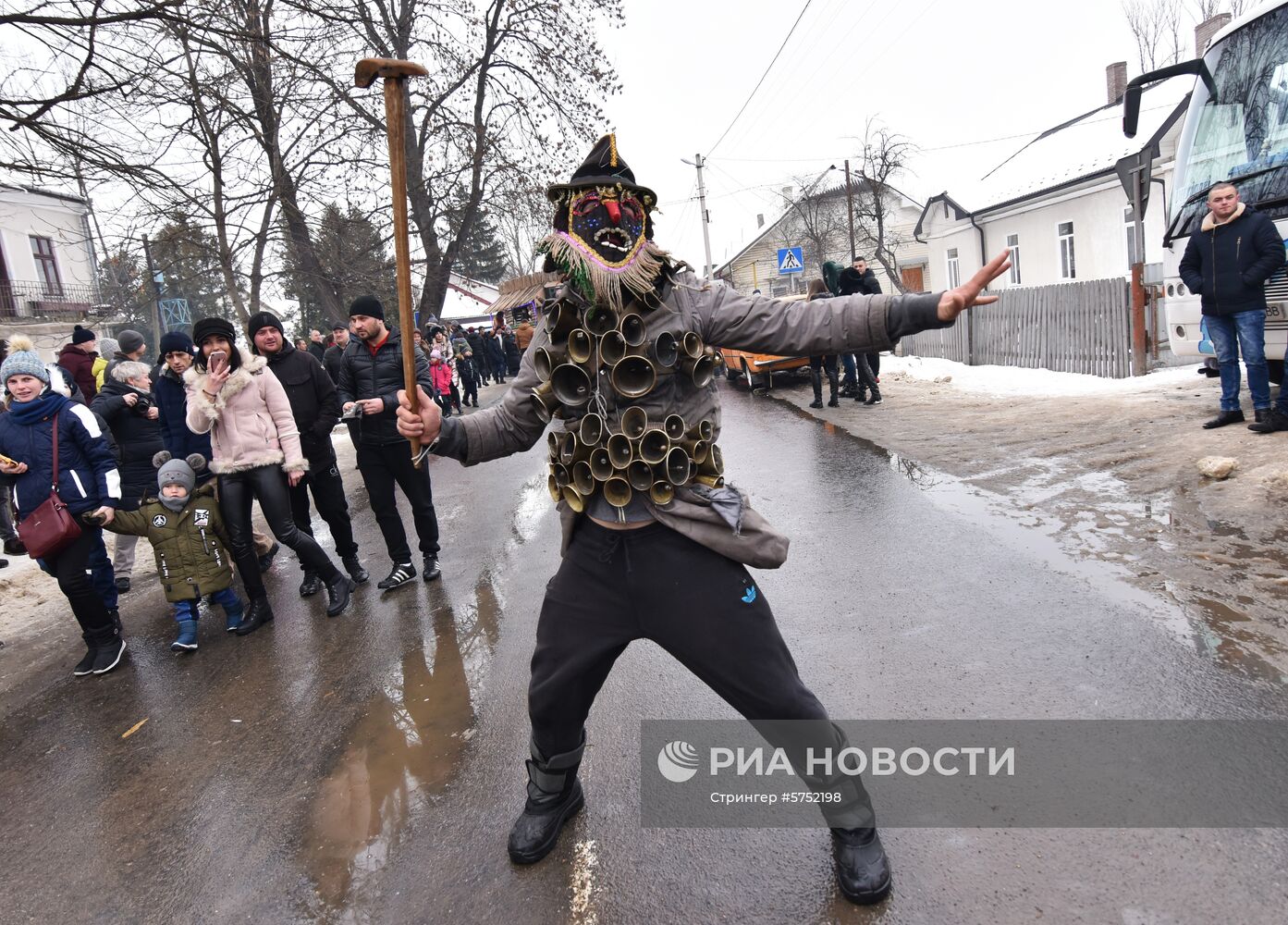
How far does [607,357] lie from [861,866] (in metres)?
1.74

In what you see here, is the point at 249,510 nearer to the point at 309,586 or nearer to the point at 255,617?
the point at 255,617

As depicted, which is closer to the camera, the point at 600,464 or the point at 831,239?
the point at 600,464

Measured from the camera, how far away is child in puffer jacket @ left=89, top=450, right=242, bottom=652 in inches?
210

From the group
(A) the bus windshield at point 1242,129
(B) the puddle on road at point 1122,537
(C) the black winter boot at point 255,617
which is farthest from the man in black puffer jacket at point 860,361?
(C) the black winter boot at point 255,617

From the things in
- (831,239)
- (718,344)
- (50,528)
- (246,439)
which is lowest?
(50,528)

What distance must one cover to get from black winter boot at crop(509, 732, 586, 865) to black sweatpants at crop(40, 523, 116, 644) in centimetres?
382

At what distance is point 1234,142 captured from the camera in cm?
733

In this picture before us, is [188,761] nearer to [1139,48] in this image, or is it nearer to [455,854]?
[455,854]

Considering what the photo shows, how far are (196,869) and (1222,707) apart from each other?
156 inches

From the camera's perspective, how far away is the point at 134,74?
704 cm

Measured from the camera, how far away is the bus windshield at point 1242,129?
6.82 metres

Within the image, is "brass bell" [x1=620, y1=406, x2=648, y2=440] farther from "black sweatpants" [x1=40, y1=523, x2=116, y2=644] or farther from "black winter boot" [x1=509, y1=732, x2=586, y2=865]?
"black sweatpants" [x1=40, y1=523, x2=116, y2=644]

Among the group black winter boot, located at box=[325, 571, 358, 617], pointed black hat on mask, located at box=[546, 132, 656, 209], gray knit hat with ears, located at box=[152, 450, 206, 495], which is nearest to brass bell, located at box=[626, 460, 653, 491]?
pointed black hat on mask, located at box=[546, 132, 656, 209]

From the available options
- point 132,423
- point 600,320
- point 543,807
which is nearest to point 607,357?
point 600,320
